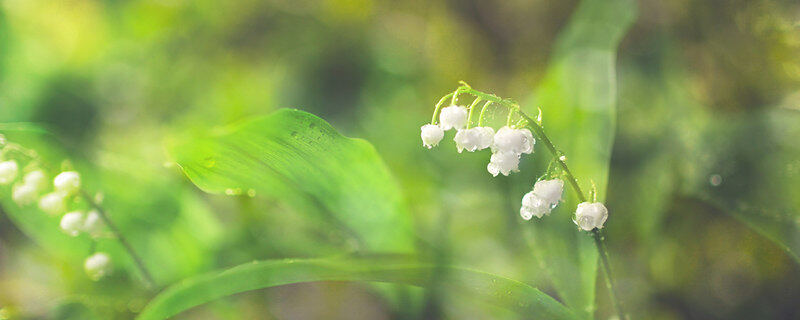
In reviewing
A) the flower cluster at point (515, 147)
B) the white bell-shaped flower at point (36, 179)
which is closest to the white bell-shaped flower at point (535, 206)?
the flower cluster at point (515, 147)

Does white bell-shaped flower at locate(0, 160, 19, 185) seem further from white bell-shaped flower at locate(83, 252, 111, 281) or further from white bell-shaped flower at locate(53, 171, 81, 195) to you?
white bell-shaped flower at locate(83, 252, 111, 281)

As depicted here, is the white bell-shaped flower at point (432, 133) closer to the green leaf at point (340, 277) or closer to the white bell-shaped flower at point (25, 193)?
the green leaf at point (340, 277)

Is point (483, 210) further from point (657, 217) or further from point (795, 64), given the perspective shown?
point (795, 64)

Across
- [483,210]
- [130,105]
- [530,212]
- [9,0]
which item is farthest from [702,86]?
[9,0]

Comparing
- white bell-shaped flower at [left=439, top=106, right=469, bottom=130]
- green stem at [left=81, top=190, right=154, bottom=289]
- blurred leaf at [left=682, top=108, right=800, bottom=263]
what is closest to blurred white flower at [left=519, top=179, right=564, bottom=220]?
white bell-shaped flower at [left=439, top=106, right=469, bottom=130]

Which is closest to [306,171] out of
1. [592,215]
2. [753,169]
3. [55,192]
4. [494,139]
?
[494,139]

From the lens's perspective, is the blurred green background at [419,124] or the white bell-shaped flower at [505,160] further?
the blurred green background at [419,124]
